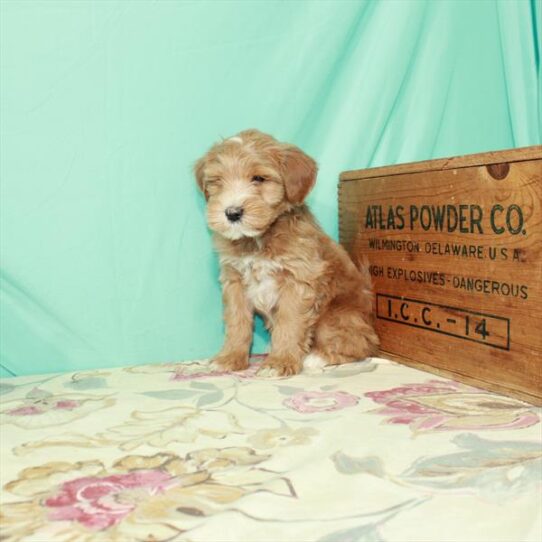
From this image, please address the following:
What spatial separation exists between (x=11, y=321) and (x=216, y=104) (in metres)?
1.29

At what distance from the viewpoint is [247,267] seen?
2.71 metres

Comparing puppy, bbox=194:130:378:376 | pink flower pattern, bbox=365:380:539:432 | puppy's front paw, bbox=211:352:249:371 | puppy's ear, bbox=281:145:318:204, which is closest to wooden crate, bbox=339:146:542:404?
pink flower pattern, bbox=365:380:539:432

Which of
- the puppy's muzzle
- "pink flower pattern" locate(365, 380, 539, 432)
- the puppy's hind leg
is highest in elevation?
the puppy's muzzle


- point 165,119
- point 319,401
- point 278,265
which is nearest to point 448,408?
point 319,401

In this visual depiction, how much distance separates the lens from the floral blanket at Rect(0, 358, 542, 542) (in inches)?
52.8

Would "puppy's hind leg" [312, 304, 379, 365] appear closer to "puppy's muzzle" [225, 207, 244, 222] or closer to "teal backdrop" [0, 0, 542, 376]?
"teal backdrop" [0, 0, 542, 376]

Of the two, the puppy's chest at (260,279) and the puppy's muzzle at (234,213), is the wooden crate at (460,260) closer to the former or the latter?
the puppy's chest at (260,279)

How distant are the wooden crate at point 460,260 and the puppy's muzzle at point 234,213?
2.34 ft

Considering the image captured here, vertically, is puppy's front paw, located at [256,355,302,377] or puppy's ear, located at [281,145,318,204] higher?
puppy's ear, located at [281,145,318,204]

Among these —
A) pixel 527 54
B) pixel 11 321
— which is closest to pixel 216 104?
pixel 11 321

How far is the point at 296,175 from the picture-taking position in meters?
2.57

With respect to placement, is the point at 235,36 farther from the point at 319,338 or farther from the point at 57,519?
the point at 57,519

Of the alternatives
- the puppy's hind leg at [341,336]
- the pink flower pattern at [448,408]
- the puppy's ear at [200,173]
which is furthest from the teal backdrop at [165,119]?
the pink flower pattern at [448,408]

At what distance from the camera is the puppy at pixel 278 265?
2557 mm
